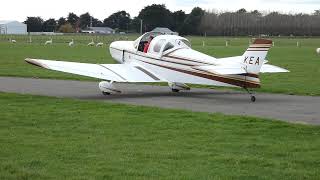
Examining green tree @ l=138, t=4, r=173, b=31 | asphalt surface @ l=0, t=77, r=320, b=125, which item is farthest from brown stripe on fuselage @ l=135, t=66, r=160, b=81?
green tree @ l=138, t=4, r=173, b=31

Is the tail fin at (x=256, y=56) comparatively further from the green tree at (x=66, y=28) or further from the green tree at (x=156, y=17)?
the green tree at (x=66, y=28)

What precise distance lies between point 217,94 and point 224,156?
38.9 ft

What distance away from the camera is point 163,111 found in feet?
50.6

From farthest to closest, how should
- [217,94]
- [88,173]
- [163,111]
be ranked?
[217,94] < [163,111] < [88,173]

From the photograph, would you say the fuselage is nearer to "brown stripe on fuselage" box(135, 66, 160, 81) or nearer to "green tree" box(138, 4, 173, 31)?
"brown stripe on fuselage" box(135, 66, 160, 81)

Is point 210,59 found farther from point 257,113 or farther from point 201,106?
point 257,113

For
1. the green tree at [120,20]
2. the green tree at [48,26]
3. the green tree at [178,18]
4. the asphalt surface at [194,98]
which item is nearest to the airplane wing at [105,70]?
the asphalt surface at [194,98]

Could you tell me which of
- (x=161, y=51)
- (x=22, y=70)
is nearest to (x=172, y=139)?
(x=161, y=51)

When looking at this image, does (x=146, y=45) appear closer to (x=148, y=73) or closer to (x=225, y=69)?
(x=148, y=73)

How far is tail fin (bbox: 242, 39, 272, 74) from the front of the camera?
18234 millimetres

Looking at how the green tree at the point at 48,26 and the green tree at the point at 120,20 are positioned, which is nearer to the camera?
the green tree at the point at 120,20

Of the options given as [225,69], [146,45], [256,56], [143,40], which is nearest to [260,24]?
[143,40]

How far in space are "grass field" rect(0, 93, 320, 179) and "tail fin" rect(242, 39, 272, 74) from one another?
4.13 m

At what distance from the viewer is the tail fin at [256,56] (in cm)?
1823
